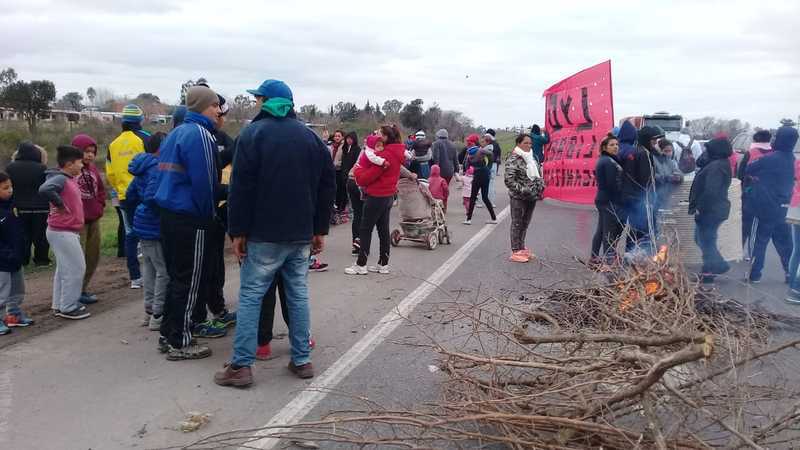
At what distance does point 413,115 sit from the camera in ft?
136

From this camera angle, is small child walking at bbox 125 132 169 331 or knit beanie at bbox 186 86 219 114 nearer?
knit beanie at bbox 186 86 219 114

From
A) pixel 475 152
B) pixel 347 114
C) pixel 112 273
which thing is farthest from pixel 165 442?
pixel 347 114

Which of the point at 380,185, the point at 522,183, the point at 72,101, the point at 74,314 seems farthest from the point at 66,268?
the point at 72,101

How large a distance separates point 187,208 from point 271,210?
86cm

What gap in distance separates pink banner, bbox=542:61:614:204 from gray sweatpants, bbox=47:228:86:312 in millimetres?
7495

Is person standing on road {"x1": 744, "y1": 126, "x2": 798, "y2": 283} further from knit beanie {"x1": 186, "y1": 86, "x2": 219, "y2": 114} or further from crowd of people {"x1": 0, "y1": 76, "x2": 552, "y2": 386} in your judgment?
knit beanie {"x1": 186, "y1": 86, "x2": 219, "y2": 114}

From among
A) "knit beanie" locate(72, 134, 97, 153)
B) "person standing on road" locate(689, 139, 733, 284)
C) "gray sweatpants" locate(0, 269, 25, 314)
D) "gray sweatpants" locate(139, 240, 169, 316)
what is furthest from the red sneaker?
"person standing on road" locate(689, 139, 733, 284)

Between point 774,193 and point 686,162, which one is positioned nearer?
point 774,193

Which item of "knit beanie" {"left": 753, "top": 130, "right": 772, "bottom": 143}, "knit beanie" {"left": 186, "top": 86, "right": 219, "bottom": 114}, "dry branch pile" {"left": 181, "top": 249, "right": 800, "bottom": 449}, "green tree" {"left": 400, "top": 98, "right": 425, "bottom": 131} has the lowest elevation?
"dry branch pile" {"left": 181, "top": 249, "right": 800, "bottom": 449}

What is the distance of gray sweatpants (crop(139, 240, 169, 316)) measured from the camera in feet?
18.0

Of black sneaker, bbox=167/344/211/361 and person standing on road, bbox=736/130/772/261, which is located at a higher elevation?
person standing on road, bbox=736/130/772/261

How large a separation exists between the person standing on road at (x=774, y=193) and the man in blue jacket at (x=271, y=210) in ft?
19.7

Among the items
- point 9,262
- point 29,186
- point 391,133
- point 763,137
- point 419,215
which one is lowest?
point 419,215

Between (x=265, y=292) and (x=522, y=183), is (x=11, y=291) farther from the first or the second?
(x=522, y=183)
